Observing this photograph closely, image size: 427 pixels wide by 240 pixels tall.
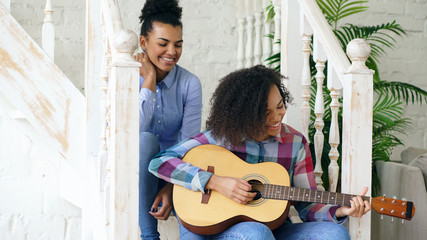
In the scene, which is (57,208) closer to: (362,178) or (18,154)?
(18,154)

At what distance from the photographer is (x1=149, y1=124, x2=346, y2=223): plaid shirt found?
1.94m

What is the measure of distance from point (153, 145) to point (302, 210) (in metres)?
0.59

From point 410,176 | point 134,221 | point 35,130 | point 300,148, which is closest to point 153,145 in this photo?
point 134,221

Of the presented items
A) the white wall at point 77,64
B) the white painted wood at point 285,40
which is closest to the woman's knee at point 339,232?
the white painted wood at point 285,40

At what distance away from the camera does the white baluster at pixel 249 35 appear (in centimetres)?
325

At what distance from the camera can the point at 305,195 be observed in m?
1.83

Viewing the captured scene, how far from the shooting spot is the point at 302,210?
6.55 ft

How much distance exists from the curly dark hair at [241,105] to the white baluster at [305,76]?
→ 273mm

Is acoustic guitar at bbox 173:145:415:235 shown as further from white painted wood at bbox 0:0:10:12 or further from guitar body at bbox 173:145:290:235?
white painted wood at bbox 0:0:10:12

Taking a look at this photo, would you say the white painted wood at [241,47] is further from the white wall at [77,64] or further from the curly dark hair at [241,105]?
the curly dark hair at [241,105]

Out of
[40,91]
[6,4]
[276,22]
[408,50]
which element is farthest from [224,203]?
[408,50]

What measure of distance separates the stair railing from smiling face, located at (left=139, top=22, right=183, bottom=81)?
54 cm

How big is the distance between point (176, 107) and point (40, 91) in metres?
0.64

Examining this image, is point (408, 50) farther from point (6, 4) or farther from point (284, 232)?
point (6, 4)
